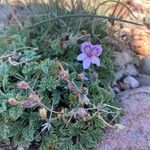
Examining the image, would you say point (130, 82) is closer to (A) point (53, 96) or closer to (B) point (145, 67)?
(B) point (145, 67)

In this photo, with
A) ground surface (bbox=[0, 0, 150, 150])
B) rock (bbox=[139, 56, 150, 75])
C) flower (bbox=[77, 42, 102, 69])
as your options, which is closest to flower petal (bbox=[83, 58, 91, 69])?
flower (bbox=[77, 42, 102, 69])

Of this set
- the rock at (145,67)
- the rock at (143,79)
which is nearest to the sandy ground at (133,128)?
the rock at (143,79)

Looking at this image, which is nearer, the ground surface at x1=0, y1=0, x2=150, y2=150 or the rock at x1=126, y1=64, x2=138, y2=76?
the ground surface at x1=0, y1=0, x2=150, y2=150

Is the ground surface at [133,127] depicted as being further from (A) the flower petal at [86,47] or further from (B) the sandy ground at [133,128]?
(A) the flower petal at [86,47]

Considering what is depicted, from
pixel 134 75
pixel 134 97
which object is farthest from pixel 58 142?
pixel 134 75

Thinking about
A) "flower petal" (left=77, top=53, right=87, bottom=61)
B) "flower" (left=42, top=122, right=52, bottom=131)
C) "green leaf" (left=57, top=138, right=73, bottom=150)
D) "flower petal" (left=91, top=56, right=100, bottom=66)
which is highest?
"flower petal" (left=77, top=53, right=87, bottom=61)

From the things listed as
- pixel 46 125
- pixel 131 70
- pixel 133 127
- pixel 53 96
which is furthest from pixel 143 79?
pixel 46 125

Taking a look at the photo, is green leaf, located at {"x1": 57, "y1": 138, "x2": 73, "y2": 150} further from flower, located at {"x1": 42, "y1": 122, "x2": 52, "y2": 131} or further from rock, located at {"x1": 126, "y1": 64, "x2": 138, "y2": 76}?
rock, located at {"x1": 126, "y1": 64, "x2": 138, "y2": 76}
